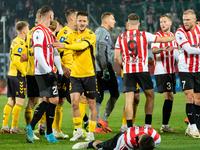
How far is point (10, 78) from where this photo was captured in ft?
22.0

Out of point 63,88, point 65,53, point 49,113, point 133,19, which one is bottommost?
point 49,113

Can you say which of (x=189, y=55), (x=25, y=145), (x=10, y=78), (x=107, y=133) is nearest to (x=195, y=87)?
(x=189, y=55)

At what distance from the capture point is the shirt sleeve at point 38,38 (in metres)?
4.84

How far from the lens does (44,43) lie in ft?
16.2

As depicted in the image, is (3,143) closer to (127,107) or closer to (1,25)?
(127,107)

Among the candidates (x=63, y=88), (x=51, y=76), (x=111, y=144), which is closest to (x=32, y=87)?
(x=63, y=88)

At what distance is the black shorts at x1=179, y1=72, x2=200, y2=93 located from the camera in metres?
5.72

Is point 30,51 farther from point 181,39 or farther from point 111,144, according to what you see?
point 181,39

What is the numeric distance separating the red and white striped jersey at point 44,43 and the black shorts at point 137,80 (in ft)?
4.54

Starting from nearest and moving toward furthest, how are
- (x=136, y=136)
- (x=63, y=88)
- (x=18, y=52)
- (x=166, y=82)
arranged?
1. (x=136, y=136)
2. (x=63, y=88)
3. (x=166, y=82)
4. (x=18, y=52)

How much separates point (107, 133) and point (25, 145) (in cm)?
183

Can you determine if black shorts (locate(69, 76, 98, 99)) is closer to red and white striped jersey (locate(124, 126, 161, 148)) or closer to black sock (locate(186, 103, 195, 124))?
black sock (locate(186, 103, 195, 124))

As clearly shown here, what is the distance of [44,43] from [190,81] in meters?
2.61

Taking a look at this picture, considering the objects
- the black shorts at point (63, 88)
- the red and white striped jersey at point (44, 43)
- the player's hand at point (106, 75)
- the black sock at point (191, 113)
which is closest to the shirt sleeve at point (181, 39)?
the black sock at point (191, 113)
